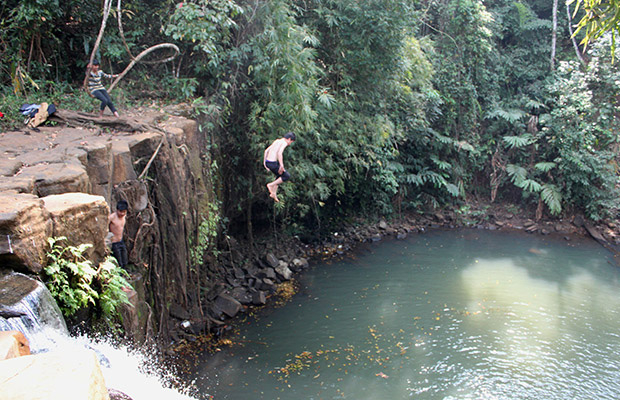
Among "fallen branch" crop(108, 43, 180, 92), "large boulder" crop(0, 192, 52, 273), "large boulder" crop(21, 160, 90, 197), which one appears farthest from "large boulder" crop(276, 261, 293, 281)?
"large boulder" crop(0, 192, 52, 273)

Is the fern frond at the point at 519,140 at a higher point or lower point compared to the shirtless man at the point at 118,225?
higher

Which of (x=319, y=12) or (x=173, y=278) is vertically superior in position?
(x=319, y=12)

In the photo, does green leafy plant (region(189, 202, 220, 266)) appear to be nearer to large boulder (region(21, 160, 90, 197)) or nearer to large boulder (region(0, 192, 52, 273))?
large boulder (region(21, 160, 90, 197))

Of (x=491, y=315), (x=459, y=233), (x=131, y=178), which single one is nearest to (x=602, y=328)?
(x=491, y=315)

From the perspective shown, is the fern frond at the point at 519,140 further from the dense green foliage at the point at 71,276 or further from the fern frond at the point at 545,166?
the dense green foliage at the point at 71,276

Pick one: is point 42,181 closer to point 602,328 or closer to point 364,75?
point 364,75

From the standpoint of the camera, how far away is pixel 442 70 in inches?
610

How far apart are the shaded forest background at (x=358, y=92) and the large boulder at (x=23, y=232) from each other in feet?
14.0

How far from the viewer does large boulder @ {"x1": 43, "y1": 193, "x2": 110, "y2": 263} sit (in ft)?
13.6

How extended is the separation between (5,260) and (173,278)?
4613mm

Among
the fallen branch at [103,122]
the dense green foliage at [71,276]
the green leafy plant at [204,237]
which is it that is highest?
the fallen branch at [103,122]

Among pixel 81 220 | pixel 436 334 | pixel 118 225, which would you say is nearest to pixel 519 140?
pixel 436 334

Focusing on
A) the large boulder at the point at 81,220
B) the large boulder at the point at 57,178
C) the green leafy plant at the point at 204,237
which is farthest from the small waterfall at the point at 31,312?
the green leafy plant at the point at 204,237

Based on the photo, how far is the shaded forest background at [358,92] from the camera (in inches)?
371
